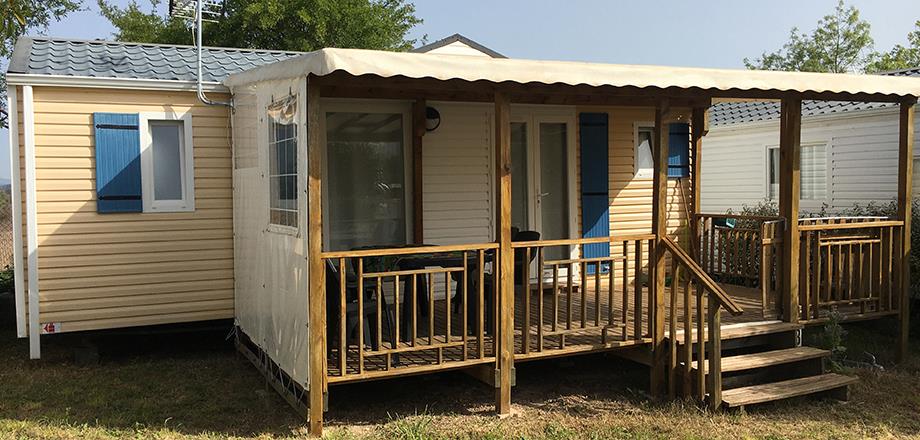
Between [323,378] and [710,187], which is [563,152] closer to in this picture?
[323,378]

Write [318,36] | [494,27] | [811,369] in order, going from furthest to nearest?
[494,27]
[318,36]
[811,369]

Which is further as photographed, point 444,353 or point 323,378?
point 444,353

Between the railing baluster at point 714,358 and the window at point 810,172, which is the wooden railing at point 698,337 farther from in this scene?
the window at point 810,172

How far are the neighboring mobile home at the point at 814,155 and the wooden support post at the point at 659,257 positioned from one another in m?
5.60

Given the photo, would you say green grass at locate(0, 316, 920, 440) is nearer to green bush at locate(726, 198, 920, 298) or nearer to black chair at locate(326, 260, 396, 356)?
black chair at locate(326, 260, 396, 356)

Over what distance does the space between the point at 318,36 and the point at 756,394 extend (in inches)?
739

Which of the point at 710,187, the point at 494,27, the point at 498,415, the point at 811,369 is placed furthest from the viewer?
the point at 494,27

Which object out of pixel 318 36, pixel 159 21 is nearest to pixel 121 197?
pixel 318 36

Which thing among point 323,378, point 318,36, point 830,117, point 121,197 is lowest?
point 323,378

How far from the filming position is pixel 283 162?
539 cm

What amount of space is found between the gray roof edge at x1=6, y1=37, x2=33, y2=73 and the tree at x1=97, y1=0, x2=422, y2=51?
557 inches

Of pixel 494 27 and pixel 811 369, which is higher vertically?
pixel 494 27

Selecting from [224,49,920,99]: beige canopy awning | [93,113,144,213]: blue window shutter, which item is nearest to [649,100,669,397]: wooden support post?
[224,49,920,99]: beige canopy awning

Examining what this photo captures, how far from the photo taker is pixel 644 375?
22.0 feet
